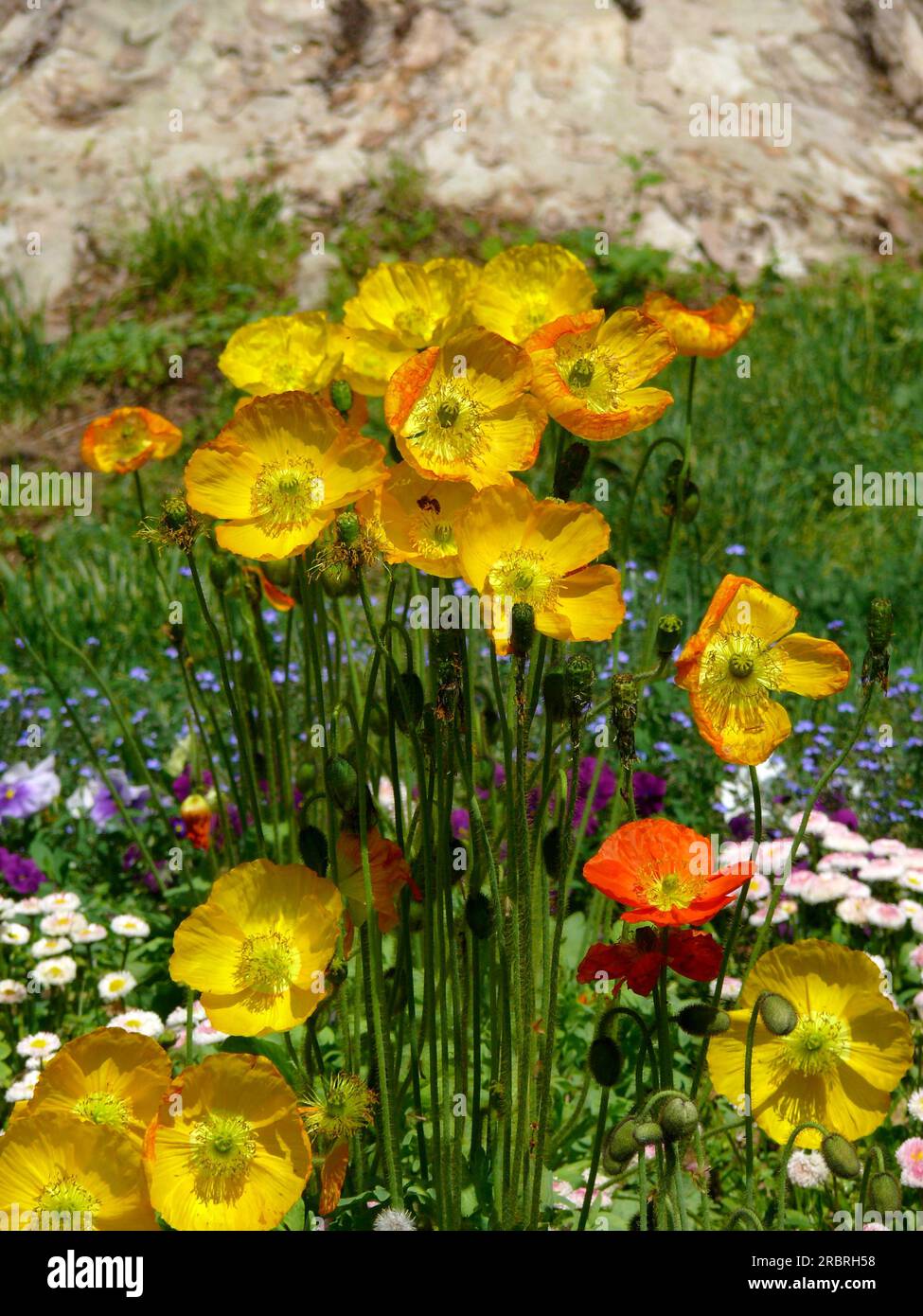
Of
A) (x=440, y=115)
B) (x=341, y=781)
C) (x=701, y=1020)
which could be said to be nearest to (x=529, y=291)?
(x=341, y=781)

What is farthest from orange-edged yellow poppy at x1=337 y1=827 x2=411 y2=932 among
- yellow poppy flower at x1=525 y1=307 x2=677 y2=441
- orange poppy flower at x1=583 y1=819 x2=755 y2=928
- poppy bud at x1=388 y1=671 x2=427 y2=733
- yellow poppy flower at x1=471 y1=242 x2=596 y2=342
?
yellow poppy flower at x1=471 y1=242 x2=596 y2=342

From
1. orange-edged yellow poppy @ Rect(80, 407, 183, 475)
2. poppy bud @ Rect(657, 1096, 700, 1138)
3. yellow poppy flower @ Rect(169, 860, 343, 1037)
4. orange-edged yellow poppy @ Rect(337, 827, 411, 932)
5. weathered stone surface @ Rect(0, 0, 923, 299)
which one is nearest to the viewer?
poppy bud @ Rect(657, 1096, 700, 1138)

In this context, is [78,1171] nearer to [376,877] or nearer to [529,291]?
[376,877]

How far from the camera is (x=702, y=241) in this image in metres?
6.23

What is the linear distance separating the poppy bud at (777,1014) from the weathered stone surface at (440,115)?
4851mm

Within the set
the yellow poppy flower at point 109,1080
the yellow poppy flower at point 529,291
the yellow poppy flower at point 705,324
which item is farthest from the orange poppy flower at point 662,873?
the yellow poppy flower at point 705,324

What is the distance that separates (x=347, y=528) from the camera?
1.41 meters

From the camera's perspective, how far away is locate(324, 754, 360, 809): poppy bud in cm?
155

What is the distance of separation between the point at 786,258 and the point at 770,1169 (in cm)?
496

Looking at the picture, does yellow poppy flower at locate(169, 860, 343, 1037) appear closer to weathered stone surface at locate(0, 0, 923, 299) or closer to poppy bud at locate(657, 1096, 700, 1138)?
poppy bud at locate(657, 1096, 700, 1138)

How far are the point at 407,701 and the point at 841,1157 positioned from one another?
2.12 ft

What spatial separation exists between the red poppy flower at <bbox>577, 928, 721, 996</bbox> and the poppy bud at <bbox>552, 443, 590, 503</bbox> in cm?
49

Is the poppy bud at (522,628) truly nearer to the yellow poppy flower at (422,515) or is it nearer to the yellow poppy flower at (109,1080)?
the yellow poppy flower at (422,515)
